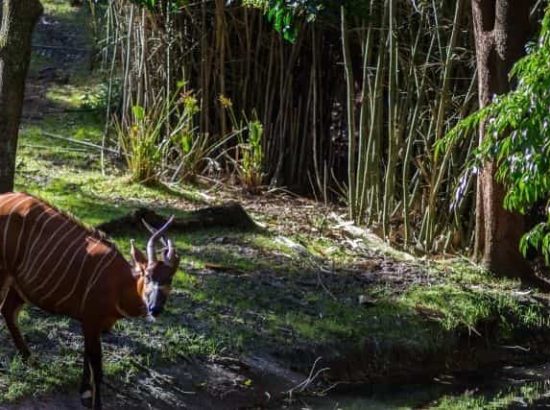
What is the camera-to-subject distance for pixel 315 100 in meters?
11.9

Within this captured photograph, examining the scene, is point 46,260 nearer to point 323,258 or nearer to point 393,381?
point 393,381

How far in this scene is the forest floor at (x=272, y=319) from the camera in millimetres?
6902

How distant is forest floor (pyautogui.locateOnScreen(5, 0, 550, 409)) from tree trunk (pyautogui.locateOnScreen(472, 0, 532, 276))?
19cm

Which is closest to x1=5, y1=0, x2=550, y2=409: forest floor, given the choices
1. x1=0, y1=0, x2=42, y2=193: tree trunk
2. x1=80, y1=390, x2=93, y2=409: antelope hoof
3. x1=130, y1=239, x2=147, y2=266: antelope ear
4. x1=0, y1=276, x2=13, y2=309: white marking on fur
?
x1=80, y1=390, x2=93, y2=409: antelope hoof

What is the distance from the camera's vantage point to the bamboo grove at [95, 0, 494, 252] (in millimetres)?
10219

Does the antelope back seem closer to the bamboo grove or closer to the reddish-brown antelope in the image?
the reddish-brown antelope

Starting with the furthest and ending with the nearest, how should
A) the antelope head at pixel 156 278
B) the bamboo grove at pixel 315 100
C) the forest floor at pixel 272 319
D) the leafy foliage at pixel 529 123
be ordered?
the bamboo grove at pixel 315 100
the forest floor at pixel 272 319
the leafy foliage at pixel 529 123
the antelope head at pixel 156 278

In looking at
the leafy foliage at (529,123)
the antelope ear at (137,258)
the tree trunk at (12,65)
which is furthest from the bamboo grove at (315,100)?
the antelope ear at (137,258)

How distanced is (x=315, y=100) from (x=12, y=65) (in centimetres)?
480

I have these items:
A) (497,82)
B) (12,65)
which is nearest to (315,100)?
(497,82)

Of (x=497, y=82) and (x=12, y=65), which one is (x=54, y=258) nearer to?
(x=12, y=65)

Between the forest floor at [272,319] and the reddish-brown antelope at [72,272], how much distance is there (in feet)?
1.22

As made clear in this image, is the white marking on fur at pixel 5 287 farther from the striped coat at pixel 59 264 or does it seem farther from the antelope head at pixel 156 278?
the antelope head at pixel 156 278

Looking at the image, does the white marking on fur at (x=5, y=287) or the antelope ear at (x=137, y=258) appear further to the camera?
the white marking on fur at (x=5, y=287)
